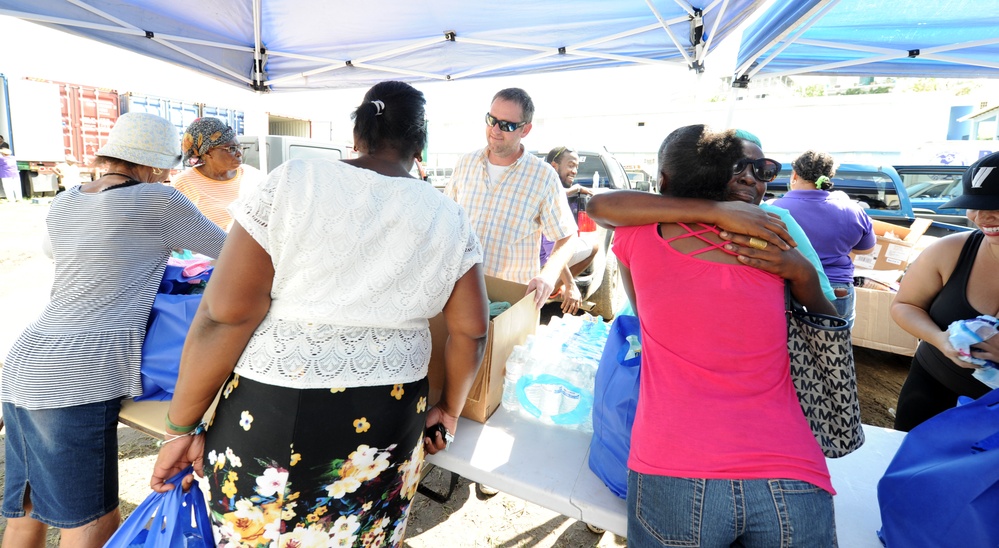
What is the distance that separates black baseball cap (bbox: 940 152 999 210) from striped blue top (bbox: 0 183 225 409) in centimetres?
269

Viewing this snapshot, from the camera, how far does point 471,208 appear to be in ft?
8.98

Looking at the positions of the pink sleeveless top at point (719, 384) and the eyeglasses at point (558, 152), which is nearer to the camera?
the pink sleeveless top at point (719, 384)

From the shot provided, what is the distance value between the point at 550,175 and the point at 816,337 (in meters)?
1.80

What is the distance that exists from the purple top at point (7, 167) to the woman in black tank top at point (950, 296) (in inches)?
631

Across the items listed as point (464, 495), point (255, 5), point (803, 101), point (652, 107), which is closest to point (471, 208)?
point (464, 495)

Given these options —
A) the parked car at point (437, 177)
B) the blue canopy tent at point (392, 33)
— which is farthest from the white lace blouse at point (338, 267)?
the parked car at point (437, 177)

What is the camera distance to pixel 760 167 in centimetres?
116

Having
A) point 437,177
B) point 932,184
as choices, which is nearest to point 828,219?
point 932,184

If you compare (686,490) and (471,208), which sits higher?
(471,208)

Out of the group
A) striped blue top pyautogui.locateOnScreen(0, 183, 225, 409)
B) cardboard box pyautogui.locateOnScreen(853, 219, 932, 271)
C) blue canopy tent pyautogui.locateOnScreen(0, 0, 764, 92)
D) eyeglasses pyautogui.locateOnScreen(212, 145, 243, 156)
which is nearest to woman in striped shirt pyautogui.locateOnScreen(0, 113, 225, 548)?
striped blue top pyautogui.locateOnScreen(0, 183, 225, 409)

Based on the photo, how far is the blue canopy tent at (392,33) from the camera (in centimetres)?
308

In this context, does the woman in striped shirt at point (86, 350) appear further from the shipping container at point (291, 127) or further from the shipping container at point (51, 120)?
the shipping container at point (291, 127)

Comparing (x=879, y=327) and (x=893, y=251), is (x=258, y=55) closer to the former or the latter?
(x=879, y=327)

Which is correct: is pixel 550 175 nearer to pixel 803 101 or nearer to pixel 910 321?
pixel 910 321
